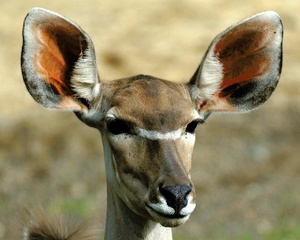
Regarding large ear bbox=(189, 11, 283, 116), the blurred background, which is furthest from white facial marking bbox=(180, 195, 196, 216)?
the blurred background

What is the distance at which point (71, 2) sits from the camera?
614 inches

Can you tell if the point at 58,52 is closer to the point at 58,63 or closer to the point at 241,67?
the point at 58,63

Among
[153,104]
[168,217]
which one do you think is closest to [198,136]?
[153,104]

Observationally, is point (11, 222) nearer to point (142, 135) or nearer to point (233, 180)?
point (233, 180)

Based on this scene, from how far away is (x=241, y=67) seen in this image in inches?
233

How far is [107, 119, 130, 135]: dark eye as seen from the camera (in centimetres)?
535

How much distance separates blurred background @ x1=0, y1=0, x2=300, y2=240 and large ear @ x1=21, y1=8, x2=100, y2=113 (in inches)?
171

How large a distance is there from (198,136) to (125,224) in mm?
7733

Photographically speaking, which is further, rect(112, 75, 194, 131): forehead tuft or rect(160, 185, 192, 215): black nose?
rect(112, 75, 194, 131): forehead tuft

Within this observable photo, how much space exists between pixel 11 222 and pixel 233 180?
2975mm

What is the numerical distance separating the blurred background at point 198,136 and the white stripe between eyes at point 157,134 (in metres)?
4.82

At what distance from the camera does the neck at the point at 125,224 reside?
5.48 meters

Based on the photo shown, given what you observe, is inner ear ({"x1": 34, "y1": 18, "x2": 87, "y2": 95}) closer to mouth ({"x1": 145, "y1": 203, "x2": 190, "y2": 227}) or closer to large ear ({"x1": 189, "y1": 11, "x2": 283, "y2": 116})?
large ear ({"x1": 189, "y1": 11, "x2": 283, "y2": 116})

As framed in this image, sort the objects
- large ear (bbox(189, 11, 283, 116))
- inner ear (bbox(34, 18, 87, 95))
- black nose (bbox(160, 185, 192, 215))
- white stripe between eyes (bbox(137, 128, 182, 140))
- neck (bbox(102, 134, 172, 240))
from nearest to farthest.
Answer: black nose (bbox(160, 185, 192, 215)) < white stripe between eyes (bbox(137, 128, 182, 140)) < neck (bbox(102, 134, 172, 240)) < inner ear (bbox(34, 18, 87, 95)) < large ear (bbox(189, 11, 283, 116))
